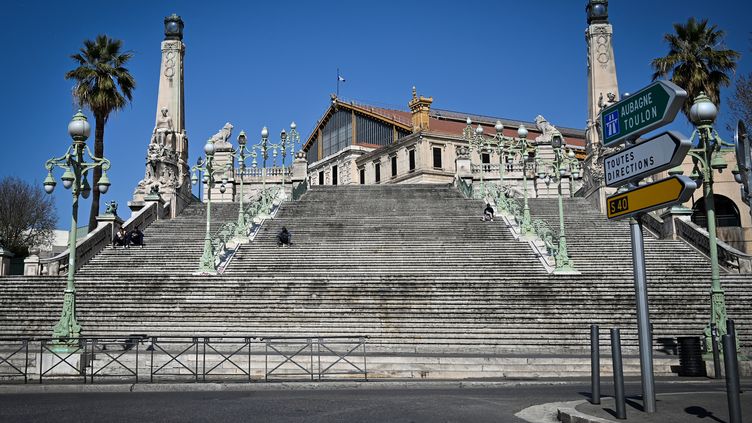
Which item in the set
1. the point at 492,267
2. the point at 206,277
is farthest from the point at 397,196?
the point at 206,277

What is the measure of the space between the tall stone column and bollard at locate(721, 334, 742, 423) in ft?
113

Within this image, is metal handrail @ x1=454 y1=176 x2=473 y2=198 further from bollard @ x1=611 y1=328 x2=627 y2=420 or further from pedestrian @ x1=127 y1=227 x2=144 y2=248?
bollard @ x1=611 y1=328 x2=627 y2=420

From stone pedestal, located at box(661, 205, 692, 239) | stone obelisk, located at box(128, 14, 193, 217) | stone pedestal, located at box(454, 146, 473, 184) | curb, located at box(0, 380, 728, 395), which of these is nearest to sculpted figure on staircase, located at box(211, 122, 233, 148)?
stone obelisk, located at box(128, 14, 193, 217)

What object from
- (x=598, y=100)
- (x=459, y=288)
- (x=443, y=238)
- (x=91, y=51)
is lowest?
(x=459, y=288)

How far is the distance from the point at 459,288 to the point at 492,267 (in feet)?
11.5

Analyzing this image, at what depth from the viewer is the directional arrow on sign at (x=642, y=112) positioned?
25.7 feet

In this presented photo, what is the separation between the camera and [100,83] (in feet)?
130

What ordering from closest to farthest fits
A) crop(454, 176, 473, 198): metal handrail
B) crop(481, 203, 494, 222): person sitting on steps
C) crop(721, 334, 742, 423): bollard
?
crop(721, 334, 742, 423): bollard
crop(481, 203, 494, 222): person sitting on steps
crop(454, 176, 473, 198): metal handrail

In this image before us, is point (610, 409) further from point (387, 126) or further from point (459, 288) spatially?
point (387, 126)

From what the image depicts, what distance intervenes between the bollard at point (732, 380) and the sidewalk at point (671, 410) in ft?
2.91

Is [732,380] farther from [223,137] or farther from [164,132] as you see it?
[223,137]

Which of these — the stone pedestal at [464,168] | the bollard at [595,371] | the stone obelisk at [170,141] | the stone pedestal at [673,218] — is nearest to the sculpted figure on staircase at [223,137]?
the stone obelisk at [170,141]

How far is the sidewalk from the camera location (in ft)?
26.1

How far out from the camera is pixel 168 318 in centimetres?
2028
